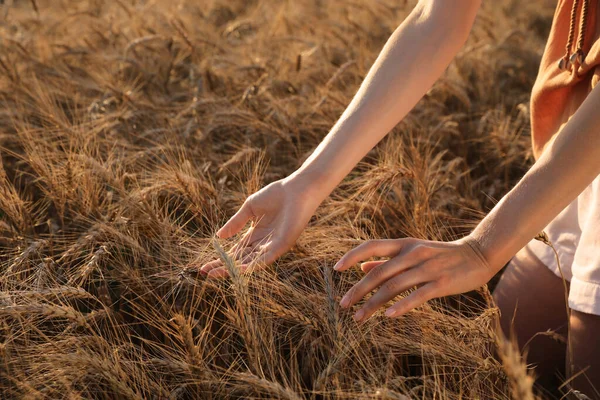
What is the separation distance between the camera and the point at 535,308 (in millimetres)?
1475

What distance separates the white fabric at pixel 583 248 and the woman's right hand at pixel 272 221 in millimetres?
509

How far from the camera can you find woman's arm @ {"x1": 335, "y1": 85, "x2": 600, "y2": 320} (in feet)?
3.45

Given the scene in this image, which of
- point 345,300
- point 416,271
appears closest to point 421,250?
point 416,271

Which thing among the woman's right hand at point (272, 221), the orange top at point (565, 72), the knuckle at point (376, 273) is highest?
the orange top at point (565, 72)

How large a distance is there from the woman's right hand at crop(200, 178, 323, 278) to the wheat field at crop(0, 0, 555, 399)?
64 mm

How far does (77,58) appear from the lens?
3027 millimetres

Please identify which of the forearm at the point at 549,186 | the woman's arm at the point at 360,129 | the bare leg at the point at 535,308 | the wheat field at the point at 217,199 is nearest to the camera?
the forearm at the point at 549,186

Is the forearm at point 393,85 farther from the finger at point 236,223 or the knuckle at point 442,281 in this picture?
the knuckle at point 442,281

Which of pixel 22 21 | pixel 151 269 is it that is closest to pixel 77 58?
pixel 22 21

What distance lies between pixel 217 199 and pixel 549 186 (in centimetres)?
85

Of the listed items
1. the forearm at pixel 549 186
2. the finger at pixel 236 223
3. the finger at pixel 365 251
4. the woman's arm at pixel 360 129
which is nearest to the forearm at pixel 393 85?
the woman's arm at pixel 360 129

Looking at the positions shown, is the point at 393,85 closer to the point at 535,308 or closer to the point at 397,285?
the point at 397,285

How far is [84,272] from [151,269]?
0.19 m

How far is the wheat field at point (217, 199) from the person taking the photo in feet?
3.85
